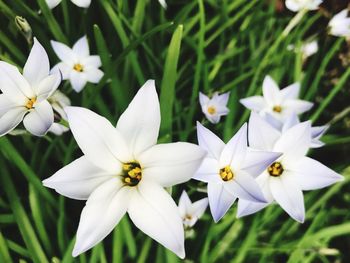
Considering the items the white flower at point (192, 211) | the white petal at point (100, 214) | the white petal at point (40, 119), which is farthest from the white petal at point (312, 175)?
the white petal at point (40, 119)

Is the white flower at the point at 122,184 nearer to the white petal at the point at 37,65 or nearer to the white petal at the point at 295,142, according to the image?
the white petal at the point at 37,65

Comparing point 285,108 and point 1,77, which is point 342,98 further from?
point 1,77

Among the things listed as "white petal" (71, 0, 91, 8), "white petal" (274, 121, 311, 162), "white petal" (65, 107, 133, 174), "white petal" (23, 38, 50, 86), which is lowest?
"white petal" (274, 121, 311, 162)

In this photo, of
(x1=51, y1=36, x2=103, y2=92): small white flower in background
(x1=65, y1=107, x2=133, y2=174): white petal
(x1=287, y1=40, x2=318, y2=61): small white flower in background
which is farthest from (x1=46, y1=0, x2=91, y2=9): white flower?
(x1=287, y1=40, x2=318, y2=61): small white flower in background

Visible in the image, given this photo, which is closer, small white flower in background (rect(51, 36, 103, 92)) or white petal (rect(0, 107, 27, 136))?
white petal (rect(0, 107, 27, 136))

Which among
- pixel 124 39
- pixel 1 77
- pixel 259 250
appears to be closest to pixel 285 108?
pixel 259 250

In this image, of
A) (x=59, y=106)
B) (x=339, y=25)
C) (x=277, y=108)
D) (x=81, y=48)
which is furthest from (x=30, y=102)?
(x=339, y=25)

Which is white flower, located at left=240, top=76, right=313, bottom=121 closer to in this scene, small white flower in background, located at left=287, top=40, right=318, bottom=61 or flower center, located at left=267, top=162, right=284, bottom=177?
small white flower in background, located at left=287, top=40, right=318, bottom=61
